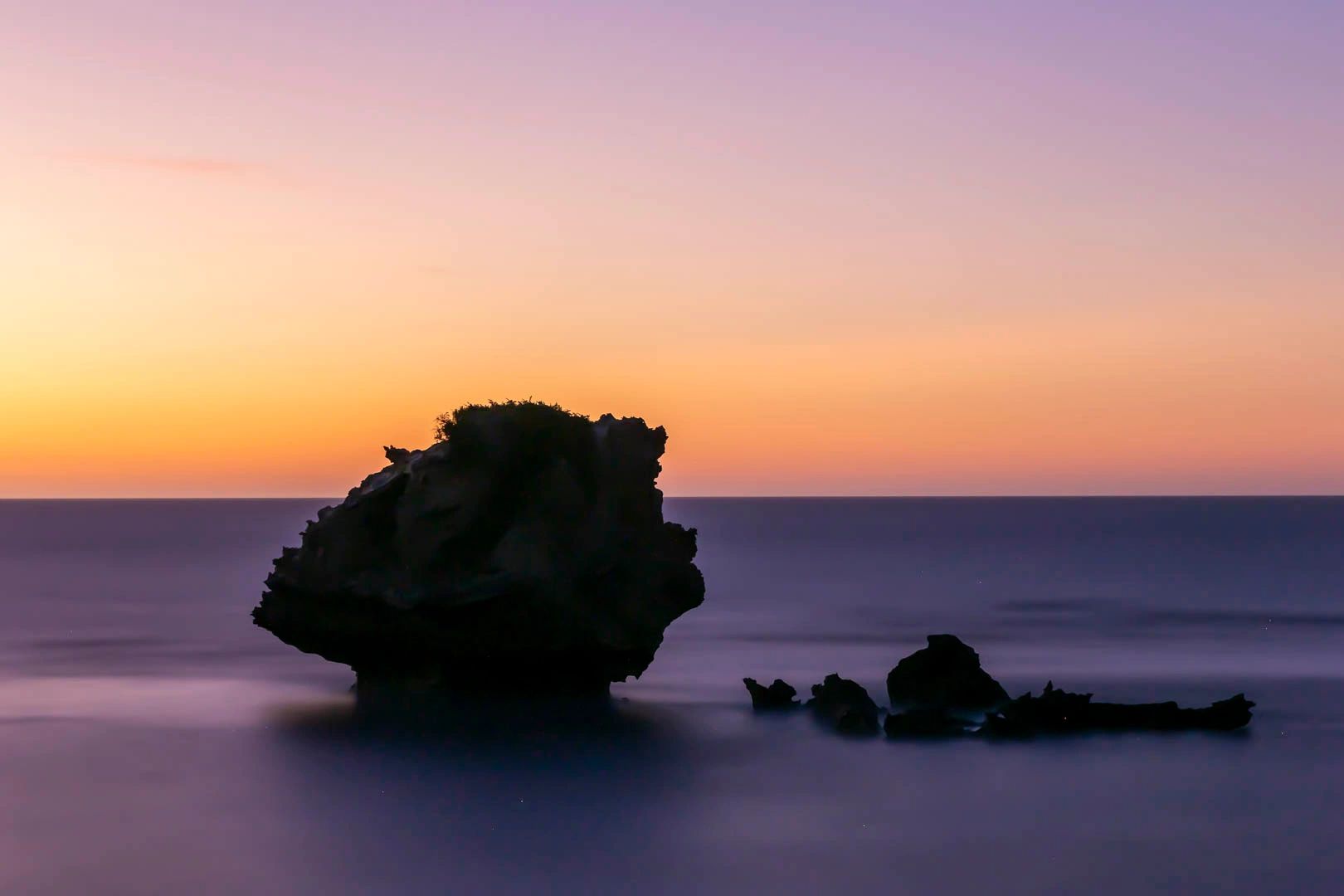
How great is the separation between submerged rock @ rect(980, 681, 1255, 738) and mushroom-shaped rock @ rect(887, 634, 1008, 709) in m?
0.65

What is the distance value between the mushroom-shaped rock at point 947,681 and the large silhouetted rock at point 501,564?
5.49 m

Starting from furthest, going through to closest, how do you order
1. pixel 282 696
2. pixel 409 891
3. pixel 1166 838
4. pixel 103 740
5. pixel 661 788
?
pixel 282 696, pixel 103 740, pixel 661 788, pixel 1166 838, pixel 409 891

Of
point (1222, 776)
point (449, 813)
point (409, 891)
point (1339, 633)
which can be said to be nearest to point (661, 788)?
point (449, 813)

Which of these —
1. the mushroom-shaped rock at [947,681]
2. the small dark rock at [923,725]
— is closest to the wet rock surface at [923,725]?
the small dark rock at [923,725]

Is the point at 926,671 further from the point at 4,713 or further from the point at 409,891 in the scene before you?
the point at 4,713

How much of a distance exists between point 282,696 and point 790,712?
12.8 meters

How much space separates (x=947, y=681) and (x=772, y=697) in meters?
4.43

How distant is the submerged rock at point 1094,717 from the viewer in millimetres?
31734

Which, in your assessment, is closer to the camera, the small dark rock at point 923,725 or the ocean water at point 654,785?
the ocean water at point 654,785

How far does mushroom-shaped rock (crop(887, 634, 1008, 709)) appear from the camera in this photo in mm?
33781

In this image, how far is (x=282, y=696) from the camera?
38938 mm

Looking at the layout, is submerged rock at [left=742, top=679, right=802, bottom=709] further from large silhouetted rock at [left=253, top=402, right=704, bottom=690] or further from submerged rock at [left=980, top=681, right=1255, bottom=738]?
submerged rock at [left=980, top=681, right=1255, bottom=738]

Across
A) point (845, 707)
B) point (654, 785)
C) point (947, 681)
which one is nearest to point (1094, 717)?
point (947, 681)

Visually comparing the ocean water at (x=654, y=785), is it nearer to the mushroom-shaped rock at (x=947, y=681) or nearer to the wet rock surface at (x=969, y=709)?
the wet rock surface at (x=969, y=709)
